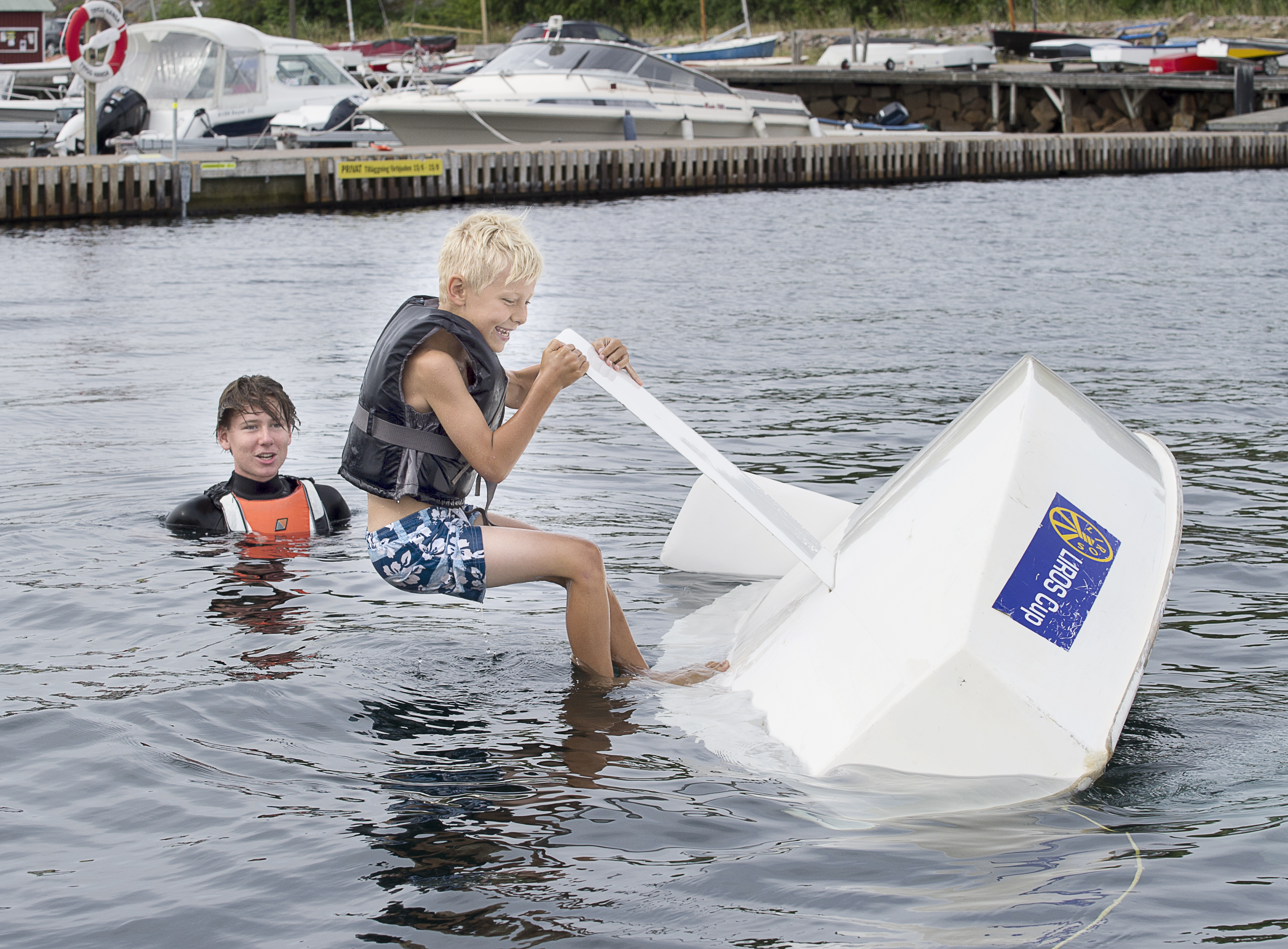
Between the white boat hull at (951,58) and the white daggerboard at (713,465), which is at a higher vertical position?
the white boat hull at (951,58)

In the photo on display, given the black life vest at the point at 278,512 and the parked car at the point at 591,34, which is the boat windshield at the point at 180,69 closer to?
the parked car at the point at 591,34

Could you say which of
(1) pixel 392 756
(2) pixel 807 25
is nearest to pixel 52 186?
(1) pixel 392 756

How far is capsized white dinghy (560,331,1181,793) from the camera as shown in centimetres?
332

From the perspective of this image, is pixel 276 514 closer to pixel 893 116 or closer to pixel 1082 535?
pixel 1082 535

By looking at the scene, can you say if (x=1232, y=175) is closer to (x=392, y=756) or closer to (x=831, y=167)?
(x=831, y=167)

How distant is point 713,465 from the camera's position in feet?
13.1

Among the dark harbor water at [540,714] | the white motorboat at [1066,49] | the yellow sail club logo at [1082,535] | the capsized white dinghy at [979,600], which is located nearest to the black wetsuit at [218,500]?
the dark harbor water at [540,714]

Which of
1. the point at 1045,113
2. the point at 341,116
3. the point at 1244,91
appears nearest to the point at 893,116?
the point at 1045,113

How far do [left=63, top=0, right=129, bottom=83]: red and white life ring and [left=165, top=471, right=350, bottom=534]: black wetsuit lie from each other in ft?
58.6

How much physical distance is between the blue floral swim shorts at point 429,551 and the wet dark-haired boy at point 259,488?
1.85m

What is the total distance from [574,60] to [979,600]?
26039 mm

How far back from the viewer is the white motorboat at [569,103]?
26.7 meters

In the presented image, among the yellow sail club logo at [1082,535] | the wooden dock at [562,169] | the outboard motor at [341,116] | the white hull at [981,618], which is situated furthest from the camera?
the outboard motor at [341,116]

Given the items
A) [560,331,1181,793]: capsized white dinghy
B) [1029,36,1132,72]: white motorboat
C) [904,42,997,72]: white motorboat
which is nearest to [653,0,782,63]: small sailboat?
[904,42,997,72]: white motorboat
